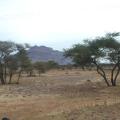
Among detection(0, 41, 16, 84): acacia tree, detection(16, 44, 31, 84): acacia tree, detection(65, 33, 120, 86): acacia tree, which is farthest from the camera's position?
detection(16, 44, 31, 84): acacia tree

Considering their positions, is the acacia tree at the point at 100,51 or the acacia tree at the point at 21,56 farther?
the acacia tree at the point at 21,56

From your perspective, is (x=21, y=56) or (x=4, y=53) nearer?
(x=4, y=53)

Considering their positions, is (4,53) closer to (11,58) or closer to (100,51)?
(11,58)

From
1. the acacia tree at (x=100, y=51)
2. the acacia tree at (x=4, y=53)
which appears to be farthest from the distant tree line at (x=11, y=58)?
the acacia tree at (x=100, y=51)

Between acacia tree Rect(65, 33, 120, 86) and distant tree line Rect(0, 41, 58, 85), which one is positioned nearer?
acacia tree Rect(65, 33, 120, 86)

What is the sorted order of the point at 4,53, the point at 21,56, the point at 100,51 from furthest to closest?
1. the point at 21,56
2. the point at 4,53
3. the point at 100,51

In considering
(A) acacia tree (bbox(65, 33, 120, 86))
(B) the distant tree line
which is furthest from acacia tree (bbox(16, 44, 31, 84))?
(A) acacia tree (bbox(65, 33, 120, 86))

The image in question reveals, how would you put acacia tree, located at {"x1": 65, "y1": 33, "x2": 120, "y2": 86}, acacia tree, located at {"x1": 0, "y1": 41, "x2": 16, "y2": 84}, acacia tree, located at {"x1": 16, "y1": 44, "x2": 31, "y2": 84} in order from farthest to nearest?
acacia tree, located at {"x1": 16, "y1": 44, "x2": 31, "y2": 84}, acacia tree, located at {"x1": 0, "y1": 41, "x2": 16, "y2": 84}, acacia tree, located at {"x1": 65, "y1": 33, "x2": 120, "y2": 86}

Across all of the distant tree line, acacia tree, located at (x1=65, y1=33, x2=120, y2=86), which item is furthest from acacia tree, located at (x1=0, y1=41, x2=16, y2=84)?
acacia tree, located at (x1=65, y1=33, x2=120, y2=86)

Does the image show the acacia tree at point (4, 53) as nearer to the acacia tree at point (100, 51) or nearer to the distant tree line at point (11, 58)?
the distant tree line at point (11, 58)

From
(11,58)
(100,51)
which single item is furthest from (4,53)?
(100,51)

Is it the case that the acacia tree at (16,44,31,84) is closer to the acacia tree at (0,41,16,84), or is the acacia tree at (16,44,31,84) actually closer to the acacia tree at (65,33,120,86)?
the acacia tree at (0,41,16,84)

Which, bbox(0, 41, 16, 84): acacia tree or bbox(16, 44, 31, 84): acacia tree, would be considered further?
bbox(16, 44, 31, 84): acacia tree

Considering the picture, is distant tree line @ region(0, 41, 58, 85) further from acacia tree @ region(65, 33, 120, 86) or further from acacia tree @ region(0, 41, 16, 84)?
acacia tree @ region(65, 33, 120, 86)
